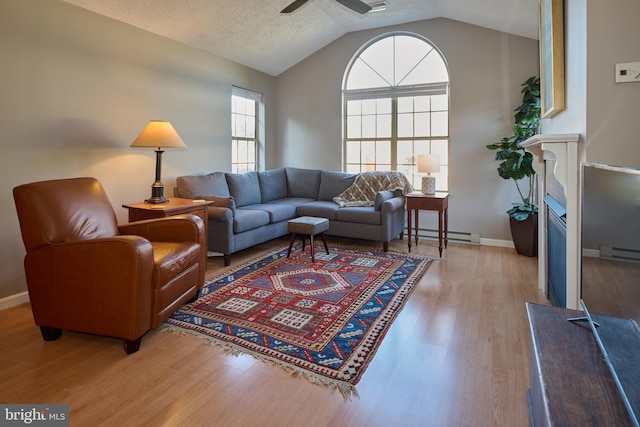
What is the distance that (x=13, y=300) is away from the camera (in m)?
2.93

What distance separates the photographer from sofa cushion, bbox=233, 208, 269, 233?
396 centimetres

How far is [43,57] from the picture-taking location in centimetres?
304

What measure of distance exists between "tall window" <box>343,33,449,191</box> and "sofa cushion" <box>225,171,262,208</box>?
4.95 ft

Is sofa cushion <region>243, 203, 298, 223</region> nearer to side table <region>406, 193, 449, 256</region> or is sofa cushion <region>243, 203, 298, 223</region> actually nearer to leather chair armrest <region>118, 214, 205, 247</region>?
side table <region>406, 193, 449, 256</region>

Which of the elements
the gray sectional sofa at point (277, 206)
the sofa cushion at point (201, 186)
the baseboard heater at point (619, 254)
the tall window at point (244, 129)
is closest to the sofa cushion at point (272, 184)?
the gray sectional sofa at point (277, 206)

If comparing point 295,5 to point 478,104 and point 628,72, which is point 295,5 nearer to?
point 628,72

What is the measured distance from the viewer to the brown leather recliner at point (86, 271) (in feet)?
7.00

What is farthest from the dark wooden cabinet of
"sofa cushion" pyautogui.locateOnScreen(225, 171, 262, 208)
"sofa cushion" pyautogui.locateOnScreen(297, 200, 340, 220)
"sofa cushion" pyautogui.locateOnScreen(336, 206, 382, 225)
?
"sofa cushion" pyautogui.locateOnScreen(225, 171, 262, 208)

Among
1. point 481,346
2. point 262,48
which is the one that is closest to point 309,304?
point 481,346

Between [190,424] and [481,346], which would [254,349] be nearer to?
[190,424]

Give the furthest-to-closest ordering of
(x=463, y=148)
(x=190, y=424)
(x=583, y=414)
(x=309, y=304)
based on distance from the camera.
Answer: (x=463, y=148)
(x=309, y=304)
(x=190, y=424)
(x=583, y=414)

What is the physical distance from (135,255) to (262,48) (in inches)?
153

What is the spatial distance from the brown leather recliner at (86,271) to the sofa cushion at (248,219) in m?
1.38

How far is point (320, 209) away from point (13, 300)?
10.2ft
